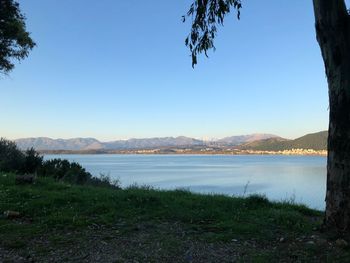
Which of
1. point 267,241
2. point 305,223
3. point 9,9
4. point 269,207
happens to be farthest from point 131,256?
point 9,9

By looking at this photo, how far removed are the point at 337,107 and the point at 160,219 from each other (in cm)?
339

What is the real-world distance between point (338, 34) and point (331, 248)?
3064mm

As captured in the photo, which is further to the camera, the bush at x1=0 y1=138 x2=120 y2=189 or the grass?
the bush at x1=0 y1=138 x2=120 y2=189

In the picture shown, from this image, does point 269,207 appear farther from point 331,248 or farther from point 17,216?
point 17,216

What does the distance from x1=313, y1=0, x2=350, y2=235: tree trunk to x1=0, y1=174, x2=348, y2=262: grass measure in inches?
23.2

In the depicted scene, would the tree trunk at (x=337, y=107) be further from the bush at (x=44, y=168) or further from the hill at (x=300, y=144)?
the hill at (x=300, y=144)

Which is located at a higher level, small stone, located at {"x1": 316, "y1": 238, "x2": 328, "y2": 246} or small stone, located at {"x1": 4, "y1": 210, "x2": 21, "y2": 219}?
small stone, located at {"x1": 4, "y1": 210, "x2": 21, "y2": 219}

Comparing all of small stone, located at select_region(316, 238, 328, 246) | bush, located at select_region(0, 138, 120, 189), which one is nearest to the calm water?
bush, located at select_region(0, 138, 120, 189)

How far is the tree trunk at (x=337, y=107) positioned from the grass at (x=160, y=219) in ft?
1.93

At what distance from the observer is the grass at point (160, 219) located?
571 cm

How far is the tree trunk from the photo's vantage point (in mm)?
5902

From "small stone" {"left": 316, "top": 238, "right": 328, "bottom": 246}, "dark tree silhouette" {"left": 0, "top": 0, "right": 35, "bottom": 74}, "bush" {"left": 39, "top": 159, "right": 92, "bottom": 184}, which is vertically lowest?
"small stone" {"left": 316, "top": 238, "right": 328, "bottom": 246}

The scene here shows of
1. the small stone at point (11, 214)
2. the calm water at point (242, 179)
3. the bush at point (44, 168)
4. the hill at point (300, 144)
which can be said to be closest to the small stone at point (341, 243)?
the small stone at point (11, 214)

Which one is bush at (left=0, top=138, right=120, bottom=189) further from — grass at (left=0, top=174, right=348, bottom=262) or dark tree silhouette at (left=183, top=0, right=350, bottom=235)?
dark tree silhouette at (left=183, top=0, right=350, bottom=235)
